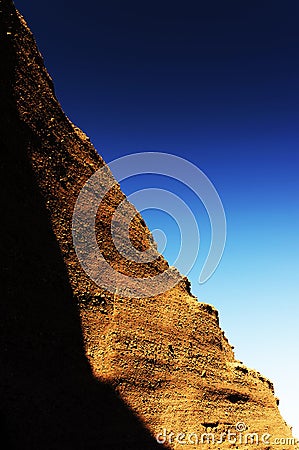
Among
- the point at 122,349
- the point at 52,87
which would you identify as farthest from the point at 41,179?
the point at 122,349

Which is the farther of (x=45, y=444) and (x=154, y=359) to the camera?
(x=154, y=359)

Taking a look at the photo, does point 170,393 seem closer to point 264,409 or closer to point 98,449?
point 98,449

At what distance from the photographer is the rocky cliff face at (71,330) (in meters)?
11.8

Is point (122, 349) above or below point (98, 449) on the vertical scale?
above

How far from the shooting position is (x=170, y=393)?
1501 cm

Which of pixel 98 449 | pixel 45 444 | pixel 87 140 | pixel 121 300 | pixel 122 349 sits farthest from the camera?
pixel 87 140

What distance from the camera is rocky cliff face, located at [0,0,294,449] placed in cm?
1184

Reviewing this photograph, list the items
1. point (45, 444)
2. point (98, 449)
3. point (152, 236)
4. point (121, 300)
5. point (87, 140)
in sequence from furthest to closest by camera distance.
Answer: point (152, 236), point (87, 140), point (121, 300), point (98, 449), point (45, 444)

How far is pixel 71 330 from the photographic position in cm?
1338

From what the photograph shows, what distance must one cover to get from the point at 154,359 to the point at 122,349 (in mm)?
1539

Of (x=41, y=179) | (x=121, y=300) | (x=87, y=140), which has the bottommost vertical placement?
(x=121, y=300)

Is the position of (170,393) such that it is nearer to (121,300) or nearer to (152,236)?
(121,300)

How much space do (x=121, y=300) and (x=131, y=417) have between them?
4095 millimetres

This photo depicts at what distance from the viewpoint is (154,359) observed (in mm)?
15133
